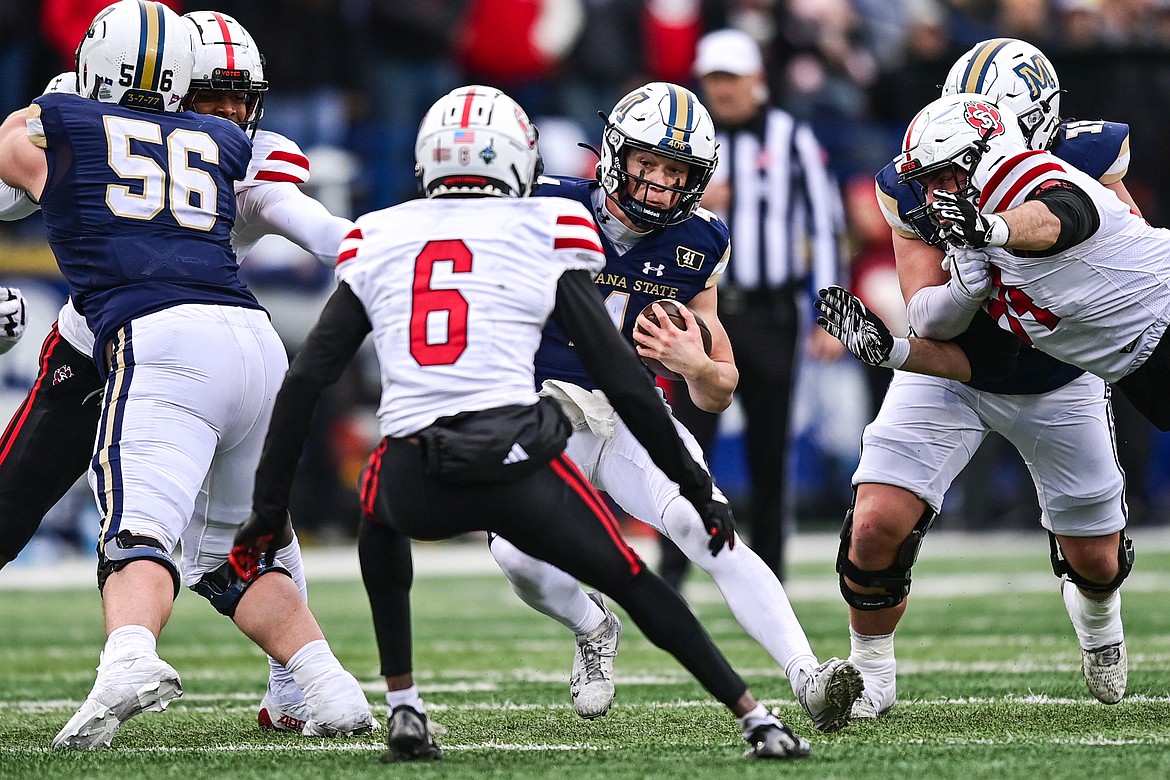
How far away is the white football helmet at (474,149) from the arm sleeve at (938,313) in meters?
1.27

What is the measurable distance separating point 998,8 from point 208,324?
1020 centimetres

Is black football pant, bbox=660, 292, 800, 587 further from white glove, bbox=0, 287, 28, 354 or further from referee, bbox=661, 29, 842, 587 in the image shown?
white glove, bbox=0, 287, 28, 354

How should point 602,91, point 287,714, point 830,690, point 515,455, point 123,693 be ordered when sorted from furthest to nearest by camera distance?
point 602,91
point 287,714
point 830,690
point 123,693
point 515,455

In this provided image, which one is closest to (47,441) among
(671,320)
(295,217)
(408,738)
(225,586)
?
(225,586)

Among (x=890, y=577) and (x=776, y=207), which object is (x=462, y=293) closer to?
(x=890, y=577)

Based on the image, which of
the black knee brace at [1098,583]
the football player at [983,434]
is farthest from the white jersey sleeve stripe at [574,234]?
the black knee brace at [1098,583]

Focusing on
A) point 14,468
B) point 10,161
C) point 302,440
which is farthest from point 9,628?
point 302,440

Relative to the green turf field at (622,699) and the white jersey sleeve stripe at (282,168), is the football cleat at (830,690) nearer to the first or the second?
the green turf field at (622,699)

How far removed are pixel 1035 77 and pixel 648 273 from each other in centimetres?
115

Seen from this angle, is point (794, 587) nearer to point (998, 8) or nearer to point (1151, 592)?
point (1151, 592)

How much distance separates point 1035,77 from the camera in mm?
4246

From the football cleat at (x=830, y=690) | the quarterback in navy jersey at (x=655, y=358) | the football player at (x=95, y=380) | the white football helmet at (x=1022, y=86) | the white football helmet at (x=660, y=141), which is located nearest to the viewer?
the football cleat at (x=830, y=690)

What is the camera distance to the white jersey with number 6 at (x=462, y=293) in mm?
3254

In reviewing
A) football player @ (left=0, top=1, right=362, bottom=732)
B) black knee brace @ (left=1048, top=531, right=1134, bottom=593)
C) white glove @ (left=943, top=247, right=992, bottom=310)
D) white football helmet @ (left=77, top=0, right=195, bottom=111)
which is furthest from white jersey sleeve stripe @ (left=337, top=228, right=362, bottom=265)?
black knee brace @ (left=1048, top=531, right=1134, bottom=593)
